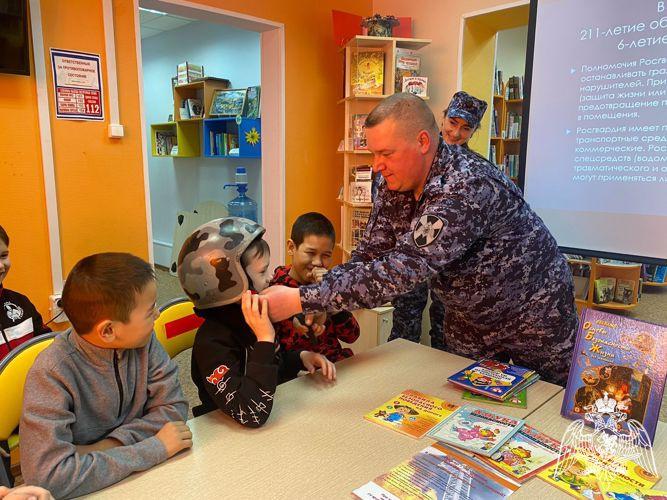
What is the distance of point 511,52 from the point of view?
6262 millimetres

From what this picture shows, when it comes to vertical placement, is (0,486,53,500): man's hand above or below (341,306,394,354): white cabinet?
above

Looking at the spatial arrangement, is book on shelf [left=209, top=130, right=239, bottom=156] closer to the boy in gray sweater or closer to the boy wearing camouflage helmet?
the boy wearing camouflage helmet

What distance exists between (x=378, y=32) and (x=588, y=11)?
1613 millimetres

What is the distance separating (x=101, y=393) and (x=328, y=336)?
0.85 metres

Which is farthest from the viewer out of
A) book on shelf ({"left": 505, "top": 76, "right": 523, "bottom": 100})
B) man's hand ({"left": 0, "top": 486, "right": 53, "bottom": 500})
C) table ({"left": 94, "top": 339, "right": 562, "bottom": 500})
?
book on shelf ({"left": 505, "top": 76, "right": 523, "bottom": 100})

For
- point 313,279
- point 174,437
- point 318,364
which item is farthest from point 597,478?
point 313,279

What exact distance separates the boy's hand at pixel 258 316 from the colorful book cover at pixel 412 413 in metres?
0.32

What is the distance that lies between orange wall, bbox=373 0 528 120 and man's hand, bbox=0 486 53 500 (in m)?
3.38

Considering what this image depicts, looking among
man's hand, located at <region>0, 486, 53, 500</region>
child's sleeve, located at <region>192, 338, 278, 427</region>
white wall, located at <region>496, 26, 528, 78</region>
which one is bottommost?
man's hand, located at <region>0, 486, 53, 500</region>

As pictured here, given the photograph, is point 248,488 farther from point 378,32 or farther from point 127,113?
point 378,32

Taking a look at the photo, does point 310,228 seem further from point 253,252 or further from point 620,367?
point 620,367

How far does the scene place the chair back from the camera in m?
1.21

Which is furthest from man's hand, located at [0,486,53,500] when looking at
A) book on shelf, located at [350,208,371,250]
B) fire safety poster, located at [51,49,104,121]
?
book on shelf, located at [350,208,371,250]

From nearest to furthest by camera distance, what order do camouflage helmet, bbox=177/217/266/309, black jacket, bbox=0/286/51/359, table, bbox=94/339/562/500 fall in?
table, bbox=94/339/562/500
camouflage helmet, bbox=177/217/266/309
black jacket, bbox=0/286/51/359
